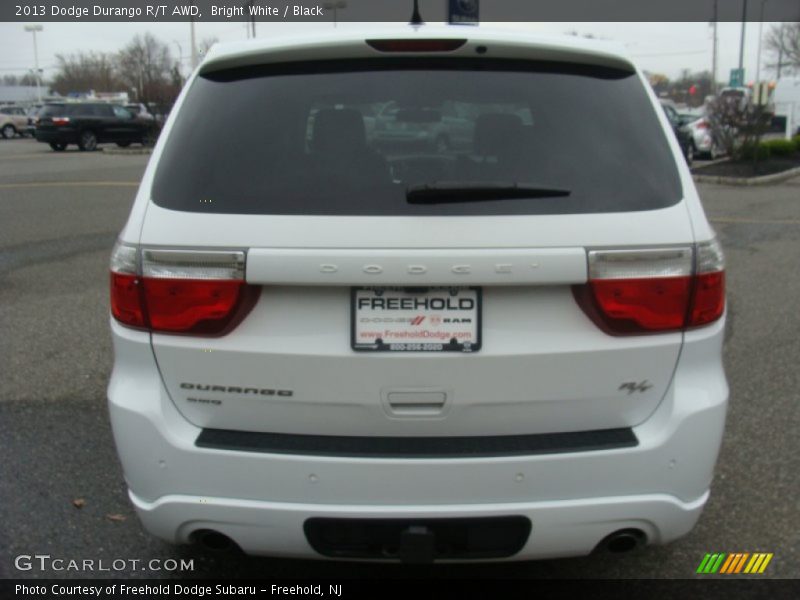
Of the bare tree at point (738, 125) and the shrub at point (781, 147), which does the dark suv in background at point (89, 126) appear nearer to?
the bare tree at point (738, 125)

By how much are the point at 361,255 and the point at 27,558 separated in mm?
2029

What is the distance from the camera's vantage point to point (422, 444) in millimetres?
2357

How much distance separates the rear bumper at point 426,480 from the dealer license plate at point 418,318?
0.34 meters

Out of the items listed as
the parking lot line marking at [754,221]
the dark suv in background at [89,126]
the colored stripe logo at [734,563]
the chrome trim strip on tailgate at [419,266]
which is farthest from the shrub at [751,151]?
the dark suv in background at [89,126]

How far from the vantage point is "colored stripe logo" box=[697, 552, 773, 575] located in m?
3.11

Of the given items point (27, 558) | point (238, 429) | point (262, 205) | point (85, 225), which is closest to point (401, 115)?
point (262, 205)

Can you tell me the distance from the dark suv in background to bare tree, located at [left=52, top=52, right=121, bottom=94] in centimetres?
5909

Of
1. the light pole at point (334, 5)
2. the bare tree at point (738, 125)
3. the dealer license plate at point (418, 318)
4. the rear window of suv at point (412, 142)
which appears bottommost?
the bare tree at point (738, 125)

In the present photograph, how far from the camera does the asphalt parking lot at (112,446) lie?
10.4 ft

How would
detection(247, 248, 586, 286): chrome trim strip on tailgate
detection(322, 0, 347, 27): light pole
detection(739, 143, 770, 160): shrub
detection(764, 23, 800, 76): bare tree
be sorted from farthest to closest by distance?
detection(764, 23, 800, 76): bare tree < detection(739, 143, 770, 160): shrub < detection(322, 0, 347, 27): light pole < detection(247, 248, 586, 286): chrome trim strip on tailgate

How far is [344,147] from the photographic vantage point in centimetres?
246

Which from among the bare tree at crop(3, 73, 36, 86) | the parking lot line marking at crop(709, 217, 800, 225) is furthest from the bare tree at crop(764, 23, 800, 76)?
the bare tree at crop(3, 73, 36, 86)

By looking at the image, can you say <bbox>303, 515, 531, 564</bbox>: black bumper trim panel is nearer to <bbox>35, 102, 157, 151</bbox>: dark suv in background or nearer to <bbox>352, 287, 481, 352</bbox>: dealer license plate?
<bbox>352, 287, 481, 352</bbox>: dealer license plate

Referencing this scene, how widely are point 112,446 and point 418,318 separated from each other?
252 centimetres
